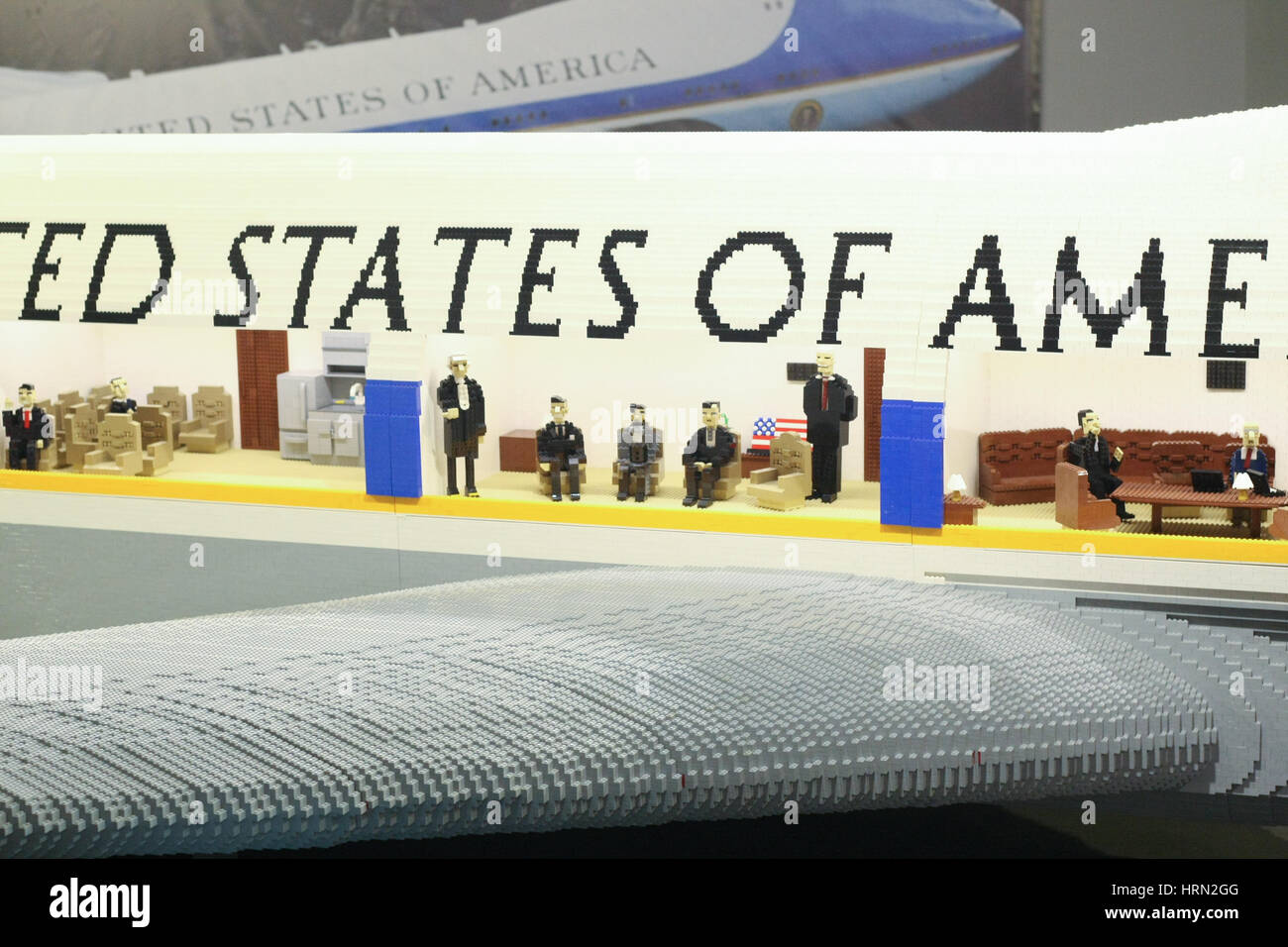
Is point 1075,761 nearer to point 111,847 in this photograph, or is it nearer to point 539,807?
point 539,807

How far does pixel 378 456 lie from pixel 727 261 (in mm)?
3639

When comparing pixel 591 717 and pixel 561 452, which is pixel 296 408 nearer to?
pixel 561 452

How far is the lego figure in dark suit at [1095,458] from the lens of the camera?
12172mm

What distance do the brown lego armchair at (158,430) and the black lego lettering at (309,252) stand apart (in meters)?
2.30

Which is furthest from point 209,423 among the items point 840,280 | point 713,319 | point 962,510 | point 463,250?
point 962,510

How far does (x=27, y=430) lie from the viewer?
14.5 m

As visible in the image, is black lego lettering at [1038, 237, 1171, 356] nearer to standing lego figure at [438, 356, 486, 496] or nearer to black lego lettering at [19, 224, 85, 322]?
standing lego figure at [438, 356, 486, 496]

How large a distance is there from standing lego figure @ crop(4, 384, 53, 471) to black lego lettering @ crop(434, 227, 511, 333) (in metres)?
4.63

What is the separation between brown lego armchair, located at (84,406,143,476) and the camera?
1430 cm

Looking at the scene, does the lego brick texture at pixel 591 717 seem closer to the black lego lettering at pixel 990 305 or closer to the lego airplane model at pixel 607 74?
the black lego lettering at pixel 990 305

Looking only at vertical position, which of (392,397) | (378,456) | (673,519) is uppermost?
(392,397)

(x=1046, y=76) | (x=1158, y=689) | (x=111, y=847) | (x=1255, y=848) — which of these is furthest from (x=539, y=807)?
(x=1046, y=76)

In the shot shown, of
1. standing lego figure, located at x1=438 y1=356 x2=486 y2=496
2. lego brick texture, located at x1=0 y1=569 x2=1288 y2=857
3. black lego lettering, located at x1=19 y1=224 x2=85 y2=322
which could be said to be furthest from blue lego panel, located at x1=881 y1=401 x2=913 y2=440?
black lego lettering, located at x1=19 y1=224 x2=85 y2=322

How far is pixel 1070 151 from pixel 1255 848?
589 cm
